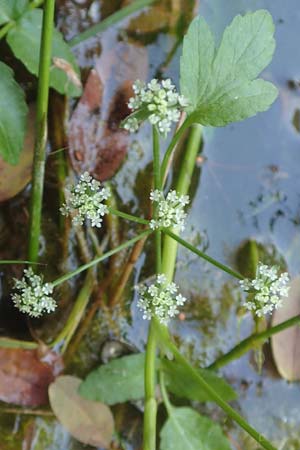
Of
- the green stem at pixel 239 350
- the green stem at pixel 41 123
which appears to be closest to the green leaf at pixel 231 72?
the green stem at pixel 41 123

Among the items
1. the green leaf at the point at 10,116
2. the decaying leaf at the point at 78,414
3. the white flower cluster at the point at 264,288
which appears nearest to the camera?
the white flower cluster at the point at 264,288

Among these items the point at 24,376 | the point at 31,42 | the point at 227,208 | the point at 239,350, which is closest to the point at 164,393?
the point at 239,350

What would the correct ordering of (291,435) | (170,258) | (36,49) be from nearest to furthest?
(36,49), (170,258), (291,435)

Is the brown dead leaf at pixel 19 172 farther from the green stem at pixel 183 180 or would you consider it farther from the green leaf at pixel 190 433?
the green leaf at pixel 190 433

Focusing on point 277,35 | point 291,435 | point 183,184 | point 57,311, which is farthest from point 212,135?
point 291,435

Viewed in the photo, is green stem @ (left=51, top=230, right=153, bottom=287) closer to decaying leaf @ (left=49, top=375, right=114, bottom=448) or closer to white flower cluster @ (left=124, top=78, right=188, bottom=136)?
white flower cluster @ (left=124, top=78, right=188, bottom=136)

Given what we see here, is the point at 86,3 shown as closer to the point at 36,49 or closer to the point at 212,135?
the point at 36,49
